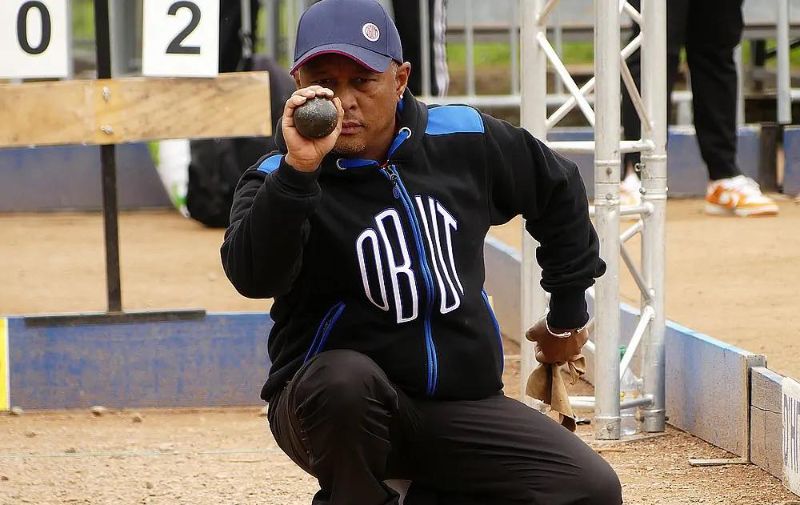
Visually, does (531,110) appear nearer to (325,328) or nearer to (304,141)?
(325,328)

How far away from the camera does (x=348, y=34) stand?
299cm

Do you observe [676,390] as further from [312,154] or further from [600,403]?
[312,154]

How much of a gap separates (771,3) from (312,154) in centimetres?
923

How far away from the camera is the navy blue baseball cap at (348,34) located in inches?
117

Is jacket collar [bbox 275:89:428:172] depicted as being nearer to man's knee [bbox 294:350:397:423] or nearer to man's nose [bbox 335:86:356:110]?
man's nose [bbox 335:86:356:110]

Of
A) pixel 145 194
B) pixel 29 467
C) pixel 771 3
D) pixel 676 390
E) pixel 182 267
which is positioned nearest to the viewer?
pixel 29 467

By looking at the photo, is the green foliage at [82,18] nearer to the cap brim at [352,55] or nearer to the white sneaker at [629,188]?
the white sneaker at [629,188]

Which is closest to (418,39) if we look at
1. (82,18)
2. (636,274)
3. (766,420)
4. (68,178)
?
(68,178)

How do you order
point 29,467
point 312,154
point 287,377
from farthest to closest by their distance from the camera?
point 29,467 < point 287,377 < point 312,154

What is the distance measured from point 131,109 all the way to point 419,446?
9.64 ft

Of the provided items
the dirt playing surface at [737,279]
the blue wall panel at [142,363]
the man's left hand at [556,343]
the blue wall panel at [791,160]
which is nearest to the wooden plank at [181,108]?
the blue wall panel at [142,363]

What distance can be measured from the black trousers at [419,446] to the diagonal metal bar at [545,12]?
1.99 meters

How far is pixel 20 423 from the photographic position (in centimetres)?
551

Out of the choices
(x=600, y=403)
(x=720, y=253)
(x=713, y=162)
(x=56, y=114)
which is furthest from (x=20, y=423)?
(x=713, y=162)
